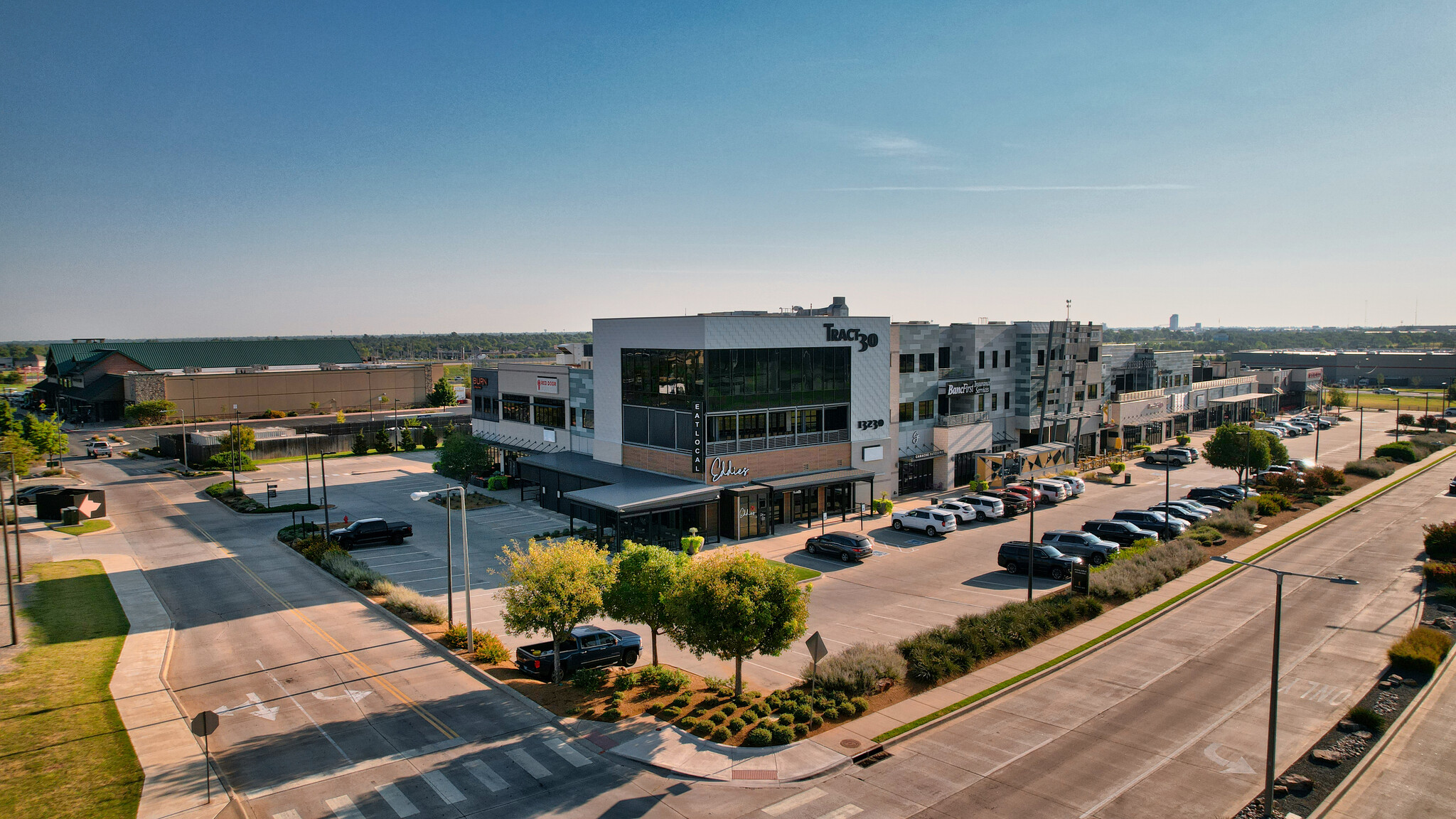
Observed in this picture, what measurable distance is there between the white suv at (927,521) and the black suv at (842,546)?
5993 millimetres

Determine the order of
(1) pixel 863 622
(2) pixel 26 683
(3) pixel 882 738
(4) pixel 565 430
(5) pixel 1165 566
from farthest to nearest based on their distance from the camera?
(4) pixel 565 430 → (5) pixel 1165 566 → (1) pixel 863 622 → (2) pixel 26 683 → (3) pixel 882 738

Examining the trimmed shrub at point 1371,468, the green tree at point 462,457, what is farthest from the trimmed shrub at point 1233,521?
the green tree at point 462,457

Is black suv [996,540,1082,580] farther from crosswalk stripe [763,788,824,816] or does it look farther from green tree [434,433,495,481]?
green tree [434,433,495,481]

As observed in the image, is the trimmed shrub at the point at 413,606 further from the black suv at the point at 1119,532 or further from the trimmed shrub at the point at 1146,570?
the black suv at the point at 1119,532

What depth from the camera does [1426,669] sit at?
26.9 metres

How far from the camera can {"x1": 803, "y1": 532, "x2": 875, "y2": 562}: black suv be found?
139 ft

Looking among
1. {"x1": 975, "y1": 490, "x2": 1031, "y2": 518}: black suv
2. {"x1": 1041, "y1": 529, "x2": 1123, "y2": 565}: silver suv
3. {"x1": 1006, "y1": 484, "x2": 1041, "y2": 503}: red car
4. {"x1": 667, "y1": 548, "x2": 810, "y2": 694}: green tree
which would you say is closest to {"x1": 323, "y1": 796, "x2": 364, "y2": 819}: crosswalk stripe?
{"x1": 667, "y1": 548, "x2": 810, "y2": 694}: green tree

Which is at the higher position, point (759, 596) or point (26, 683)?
point (759, 596)

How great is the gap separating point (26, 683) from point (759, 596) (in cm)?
2474

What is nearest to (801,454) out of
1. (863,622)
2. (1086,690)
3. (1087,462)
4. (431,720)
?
(863,622)

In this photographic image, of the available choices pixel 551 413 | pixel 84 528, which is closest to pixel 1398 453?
pixel 551 413

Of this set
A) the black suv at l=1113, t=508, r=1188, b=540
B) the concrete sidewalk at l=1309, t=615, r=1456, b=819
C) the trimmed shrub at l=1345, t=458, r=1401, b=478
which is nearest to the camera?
the concrete sidewalk at l=1309, t=615, r=1456, b=819

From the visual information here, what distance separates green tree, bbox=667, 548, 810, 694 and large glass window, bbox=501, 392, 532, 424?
46.2 m

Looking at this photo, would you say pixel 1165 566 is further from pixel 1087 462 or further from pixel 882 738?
pixel 1087 462
